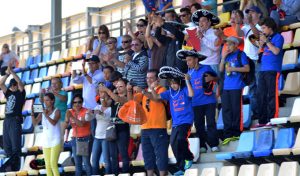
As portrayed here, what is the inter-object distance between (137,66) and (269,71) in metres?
2.66

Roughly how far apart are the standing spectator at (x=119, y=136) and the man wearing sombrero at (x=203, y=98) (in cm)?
113

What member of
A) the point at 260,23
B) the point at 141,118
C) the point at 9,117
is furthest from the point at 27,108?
the point at 260,23

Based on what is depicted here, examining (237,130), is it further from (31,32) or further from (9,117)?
(31,32)

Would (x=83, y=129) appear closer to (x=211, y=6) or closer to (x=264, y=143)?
(x=211, y=6)

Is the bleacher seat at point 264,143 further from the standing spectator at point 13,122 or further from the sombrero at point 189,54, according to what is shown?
the standing spectator at point 13,122

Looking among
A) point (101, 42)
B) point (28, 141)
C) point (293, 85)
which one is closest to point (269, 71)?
point (293, 85)

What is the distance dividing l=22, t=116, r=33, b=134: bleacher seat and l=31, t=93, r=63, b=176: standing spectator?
2921 mm

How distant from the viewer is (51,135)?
527 inches

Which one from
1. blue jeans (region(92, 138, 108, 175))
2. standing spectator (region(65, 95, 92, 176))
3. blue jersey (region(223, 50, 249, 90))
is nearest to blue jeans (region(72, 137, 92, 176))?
standing spectator (region(65, 95, 92, 176))

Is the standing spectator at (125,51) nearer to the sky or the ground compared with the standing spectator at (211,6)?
nearer to the ground

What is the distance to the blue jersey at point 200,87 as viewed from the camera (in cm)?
1119

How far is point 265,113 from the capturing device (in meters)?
10.9

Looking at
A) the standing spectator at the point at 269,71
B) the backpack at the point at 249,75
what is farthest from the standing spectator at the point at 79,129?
the standing spectator at the point at 269,71

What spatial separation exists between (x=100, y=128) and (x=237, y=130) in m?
2.25
